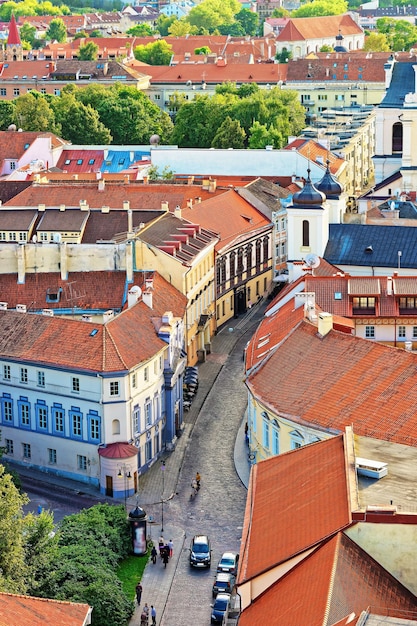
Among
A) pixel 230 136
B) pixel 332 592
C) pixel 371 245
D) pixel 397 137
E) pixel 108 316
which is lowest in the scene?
pixel 230 136

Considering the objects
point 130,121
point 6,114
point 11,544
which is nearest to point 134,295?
point 11,544

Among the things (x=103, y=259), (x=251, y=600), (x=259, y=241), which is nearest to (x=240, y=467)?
(x=103, y=259)

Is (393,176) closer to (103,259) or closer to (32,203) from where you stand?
(32,203)

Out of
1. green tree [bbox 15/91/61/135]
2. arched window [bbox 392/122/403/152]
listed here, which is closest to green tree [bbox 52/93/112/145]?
green tree [bbox 15/91/61/135]

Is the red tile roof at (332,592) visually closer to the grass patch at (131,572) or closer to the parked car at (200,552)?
the grass patch at (131,572)

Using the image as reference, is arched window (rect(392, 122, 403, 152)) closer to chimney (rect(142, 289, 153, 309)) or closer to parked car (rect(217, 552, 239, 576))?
chimney (rect(142, 289, 153, 309))

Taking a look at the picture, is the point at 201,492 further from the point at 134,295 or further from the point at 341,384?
the point at 134,295
